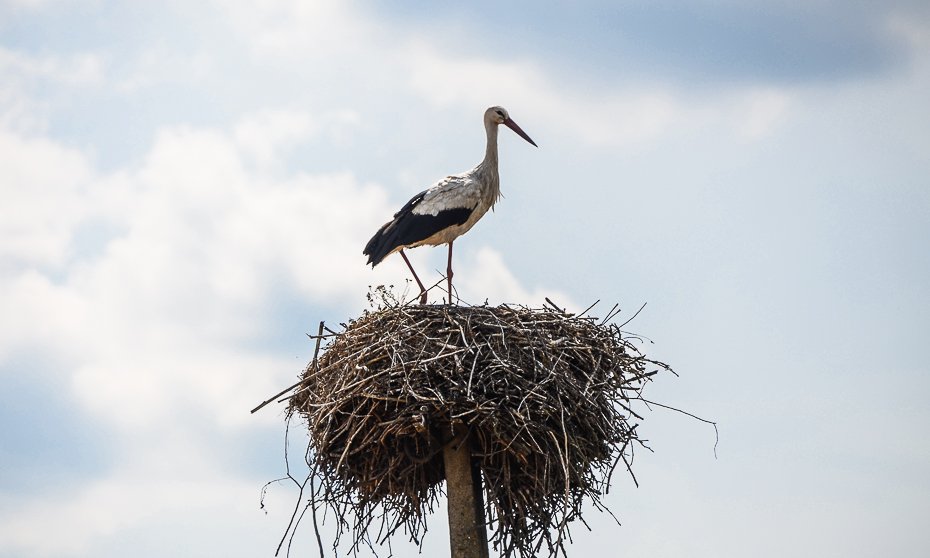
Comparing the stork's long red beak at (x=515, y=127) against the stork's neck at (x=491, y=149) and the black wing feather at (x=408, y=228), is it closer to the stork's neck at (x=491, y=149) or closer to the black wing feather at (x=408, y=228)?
the stork's neck at (x=491, y=149)

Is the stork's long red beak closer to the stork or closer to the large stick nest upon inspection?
the stork

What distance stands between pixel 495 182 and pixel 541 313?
282 centimetres

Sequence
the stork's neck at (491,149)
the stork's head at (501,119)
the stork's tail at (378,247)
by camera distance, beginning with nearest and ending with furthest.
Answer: the stork's tail at (378,247)
the stork's neck at (491,149)
the stork's head at (501,119)

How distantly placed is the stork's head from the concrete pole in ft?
14.8

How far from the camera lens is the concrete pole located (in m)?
7.50

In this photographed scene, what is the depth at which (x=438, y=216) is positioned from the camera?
9.64 m

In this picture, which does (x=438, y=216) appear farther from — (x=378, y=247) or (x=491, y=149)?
(x=491, y=149)

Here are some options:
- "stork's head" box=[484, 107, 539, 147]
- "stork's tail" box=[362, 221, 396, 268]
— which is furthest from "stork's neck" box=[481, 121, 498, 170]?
"stork's tail" box=[362, 221, 396, 268]

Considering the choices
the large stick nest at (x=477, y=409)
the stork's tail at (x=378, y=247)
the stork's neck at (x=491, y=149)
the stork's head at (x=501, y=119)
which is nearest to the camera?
the large stick nest at (x=477, y=409)

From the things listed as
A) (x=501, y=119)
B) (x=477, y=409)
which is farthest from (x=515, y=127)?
(x=477, y=409)

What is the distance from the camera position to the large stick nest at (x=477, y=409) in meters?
6.99

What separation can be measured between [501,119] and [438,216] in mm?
1901

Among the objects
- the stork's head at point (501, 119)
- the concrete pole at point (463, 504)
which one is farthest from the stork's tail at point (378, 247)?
the concrete pole at point (463, 504)

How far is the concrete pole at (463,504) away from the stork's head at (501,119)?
451cm
